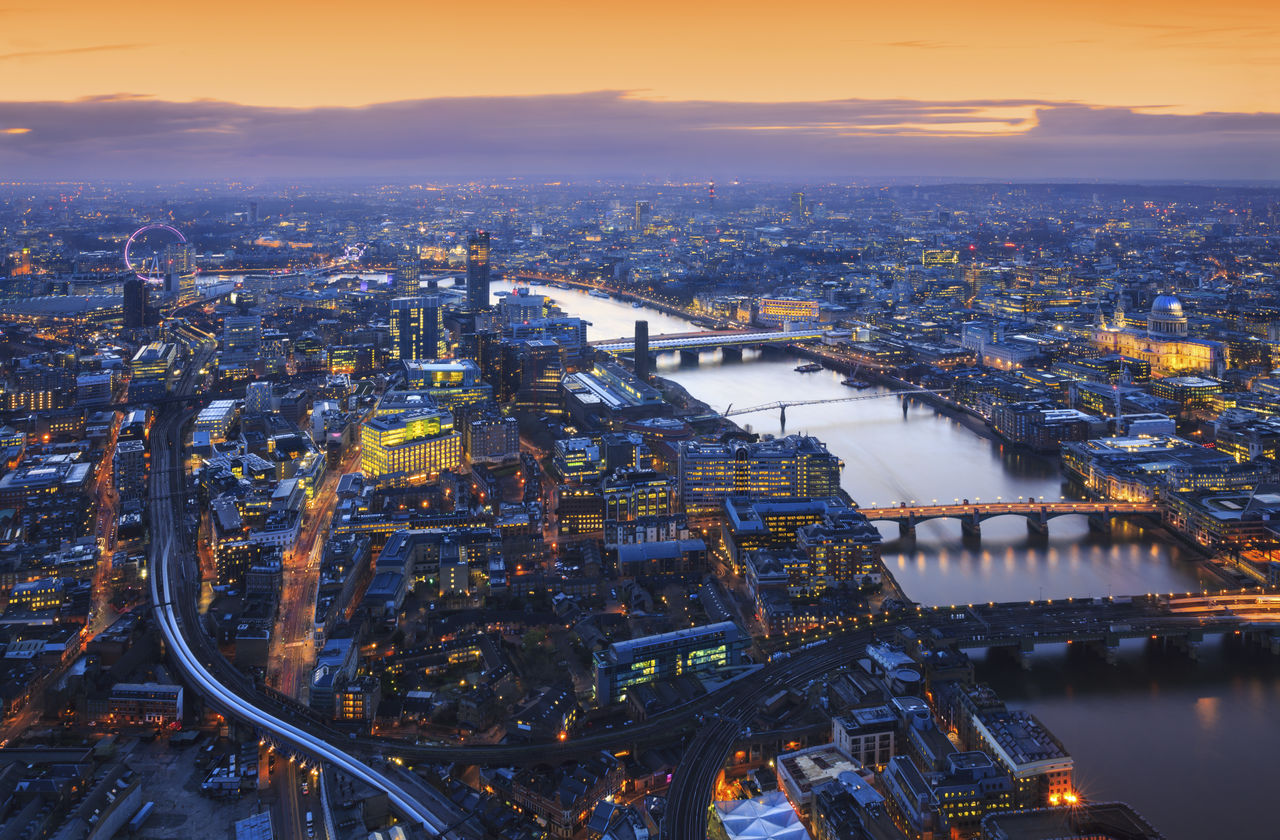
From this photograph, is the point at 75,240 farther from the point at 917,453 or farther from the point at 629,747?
the point at 629,747

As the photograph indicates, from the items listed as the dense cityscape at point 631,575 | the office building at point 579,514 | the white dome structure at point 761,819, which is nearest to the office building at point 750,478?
the dense cityscape at point 631,575

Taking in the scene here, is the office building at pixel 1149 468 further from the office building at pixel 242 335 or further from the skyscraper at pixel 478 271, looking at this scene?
the office building at pixel 242 335

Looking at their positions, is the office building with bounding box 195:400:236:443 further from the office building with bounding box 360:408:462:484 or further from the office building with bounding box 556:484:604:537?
the office building with bounding box 556:484:604:537

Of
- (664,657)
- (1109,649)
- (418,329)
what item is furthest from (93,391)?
(1109,649)

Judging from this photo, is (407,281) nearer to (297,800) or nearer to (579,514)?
(579,514)

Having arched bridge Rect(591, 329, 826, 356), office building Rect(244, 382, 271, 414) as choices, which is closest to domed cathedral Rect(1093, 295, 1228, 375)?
arched bridge Rect(591, 329, 826, 356)

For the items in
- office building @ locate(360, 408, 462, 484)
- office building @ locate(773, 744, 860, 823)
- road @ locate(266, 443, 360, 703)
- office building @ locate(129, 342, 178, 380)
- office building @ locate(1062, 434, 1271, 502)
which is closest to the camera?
office building @ locate(773, 744, 860, 823)

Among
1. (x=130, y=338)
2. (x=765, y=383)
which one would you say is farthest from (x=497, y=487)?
(x=130, y=338)
